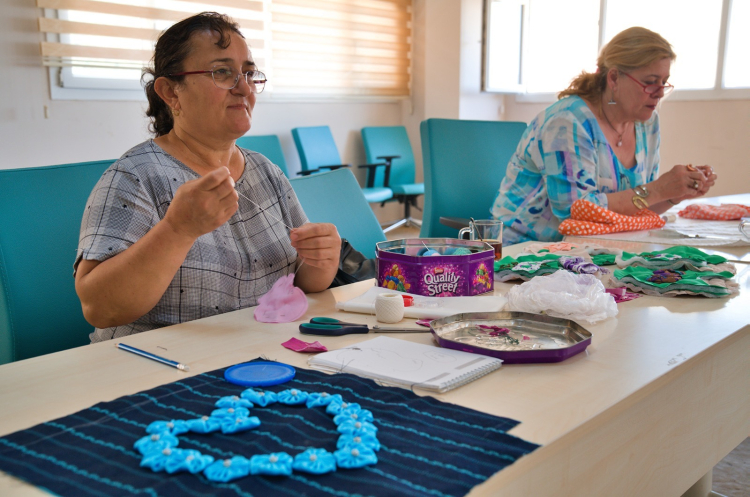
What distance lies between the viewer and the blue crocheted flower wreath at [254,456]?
1.96 feet

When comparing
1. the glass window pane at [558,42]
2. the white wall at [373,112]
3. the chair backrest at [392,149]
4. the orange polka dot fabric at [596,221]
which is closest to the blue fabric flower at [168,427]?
the orange polka dot fabric at [596,221]

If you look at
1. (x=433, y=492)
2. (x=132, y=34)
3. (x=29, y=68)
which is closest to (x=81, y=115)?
(x=29, y=68)

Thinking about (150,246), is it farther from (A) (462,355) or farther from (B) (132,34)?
(B) (132,34)

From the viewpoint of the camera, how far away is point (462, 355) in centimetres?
92

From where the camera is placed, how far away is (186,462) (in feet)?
1.98

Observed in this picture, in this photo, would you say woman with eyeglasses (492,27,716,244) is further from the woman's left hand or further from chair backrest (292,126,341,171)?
chair backrest (292,126,341,171)

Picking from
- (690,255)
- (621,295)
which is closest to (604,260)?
(690,255)

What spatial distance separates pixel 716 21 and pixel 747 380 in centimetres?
479

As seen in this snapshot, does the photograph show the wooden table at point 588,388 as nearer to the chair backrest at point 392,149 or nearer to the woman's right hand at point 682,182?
A: the woman's right hand at point 682,182

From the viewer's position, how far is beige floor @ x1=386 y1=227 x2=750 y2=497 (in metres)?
1.91

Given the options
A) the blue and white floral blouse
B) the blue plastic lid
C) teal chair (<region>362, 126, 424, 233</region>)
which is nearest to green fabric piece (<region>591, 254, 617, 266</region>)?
the blue and white floral blouse

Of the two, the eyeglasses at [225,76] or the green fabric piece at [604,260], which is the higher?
the eyeglasses at [225,76]

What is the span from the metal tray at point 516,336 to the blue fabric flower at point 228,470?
16.6 inches

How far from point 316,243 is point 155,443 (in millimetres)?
743
